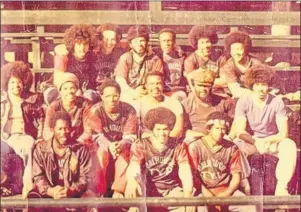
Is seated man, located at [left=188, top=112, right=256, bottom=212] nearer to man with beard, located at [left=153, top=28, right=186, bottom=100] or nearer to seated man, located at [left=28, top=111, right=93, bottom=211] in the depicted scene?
man with beard, located at [left=153, top=28, right=186, bottom=100]

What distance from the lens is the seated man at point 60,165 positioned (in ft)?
13.0

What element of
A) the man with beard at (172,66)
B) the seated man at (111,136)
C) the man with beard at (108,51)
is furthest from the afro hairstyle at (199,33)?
the seated man at (111,136)

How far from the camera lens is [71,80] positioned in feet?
13.1

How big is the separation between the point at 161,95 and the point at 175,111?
13 centimetres

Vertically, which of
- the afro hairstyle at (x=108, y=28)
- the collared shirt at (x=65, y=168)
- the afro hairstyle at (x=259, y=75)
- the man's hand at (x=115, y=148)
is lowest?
the collared shirt at (x=65, y=168)

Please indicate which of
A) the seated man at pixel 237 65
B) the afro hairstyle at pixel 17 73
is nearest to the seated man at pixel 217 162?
the seated man at pixel 237 65

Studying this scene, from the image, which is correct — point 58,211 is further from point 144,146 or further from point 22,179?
point 144,146

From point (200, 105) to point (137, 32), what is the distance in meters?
0.59

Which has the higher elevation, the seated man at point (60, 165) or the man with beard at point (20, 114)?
the man with beard at point (20, 114)

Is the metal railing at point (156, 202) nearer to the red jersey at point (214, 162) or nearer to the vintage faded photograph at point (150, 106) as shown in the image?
the vintage faded photograph at point (150, 106)

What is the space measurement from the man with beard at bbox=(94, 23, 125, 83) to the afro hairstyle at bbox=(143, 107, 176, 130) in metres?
0.33

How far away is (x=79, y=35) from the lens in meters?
3.98

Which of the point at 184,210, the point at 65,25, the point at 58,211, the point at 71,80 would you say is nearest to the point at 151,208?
the point at 184,210

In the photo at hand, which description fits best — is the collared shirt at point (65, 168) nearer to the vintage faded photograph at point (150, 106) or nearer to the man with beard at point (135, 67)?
the vintage faded photograph at point (150, 106)
